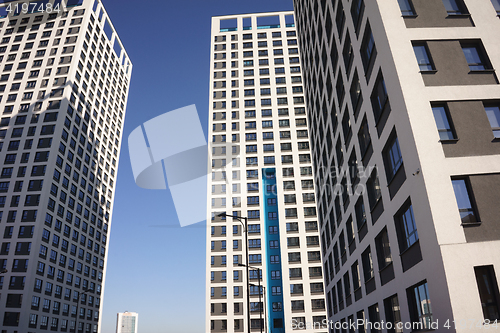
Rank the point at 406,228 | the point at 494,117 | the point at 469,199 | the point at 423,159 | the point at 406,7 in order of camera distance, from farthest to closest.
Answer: the point at 406,7
the point at 406,228
the point at 494,117
the point at 423,159
the point at 469,199

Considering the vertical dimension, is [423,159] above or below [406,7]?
below

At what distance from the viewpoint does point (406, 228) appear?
1639 centimetres

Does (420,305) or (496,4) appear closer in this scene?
(420,305)

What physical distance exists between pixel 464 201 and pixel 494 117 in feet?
14.3

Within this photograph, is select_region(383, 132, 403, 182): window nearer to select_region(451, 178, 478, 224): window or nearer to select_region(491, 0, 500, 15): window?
select_region(451, 178, 478, 224): window

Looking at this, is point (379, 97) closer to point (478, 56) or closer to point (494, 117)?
point (478, 56)

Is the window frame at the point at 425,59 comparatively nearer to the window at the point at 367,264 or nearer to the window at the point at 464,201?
the window at the point at 464,201

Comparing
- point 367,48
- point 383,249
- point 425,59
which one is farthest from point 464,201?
point 367,48

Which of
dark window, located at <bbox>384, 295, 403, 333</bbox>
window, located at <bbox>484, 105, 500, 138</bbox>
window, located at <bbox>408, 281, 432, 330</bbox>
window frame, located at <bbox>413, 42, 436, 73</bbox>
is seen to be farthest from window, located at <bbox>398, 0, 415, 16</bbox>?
dark window, located at <bbox>384, 295, 403, 333</bbox>

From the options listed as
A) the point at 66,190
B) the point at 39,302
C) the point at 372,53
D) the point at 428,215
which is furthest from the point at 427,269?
the point at 66,190

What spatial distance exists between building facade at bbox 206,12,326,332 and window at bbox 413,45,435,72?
4871cm

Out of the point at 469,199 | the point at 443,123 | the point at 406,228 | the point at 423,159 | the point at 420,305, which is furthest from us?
the point at 406,228

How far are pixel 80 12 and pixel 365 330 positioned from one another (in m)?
88.4

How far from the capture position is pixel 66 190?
237 ft
